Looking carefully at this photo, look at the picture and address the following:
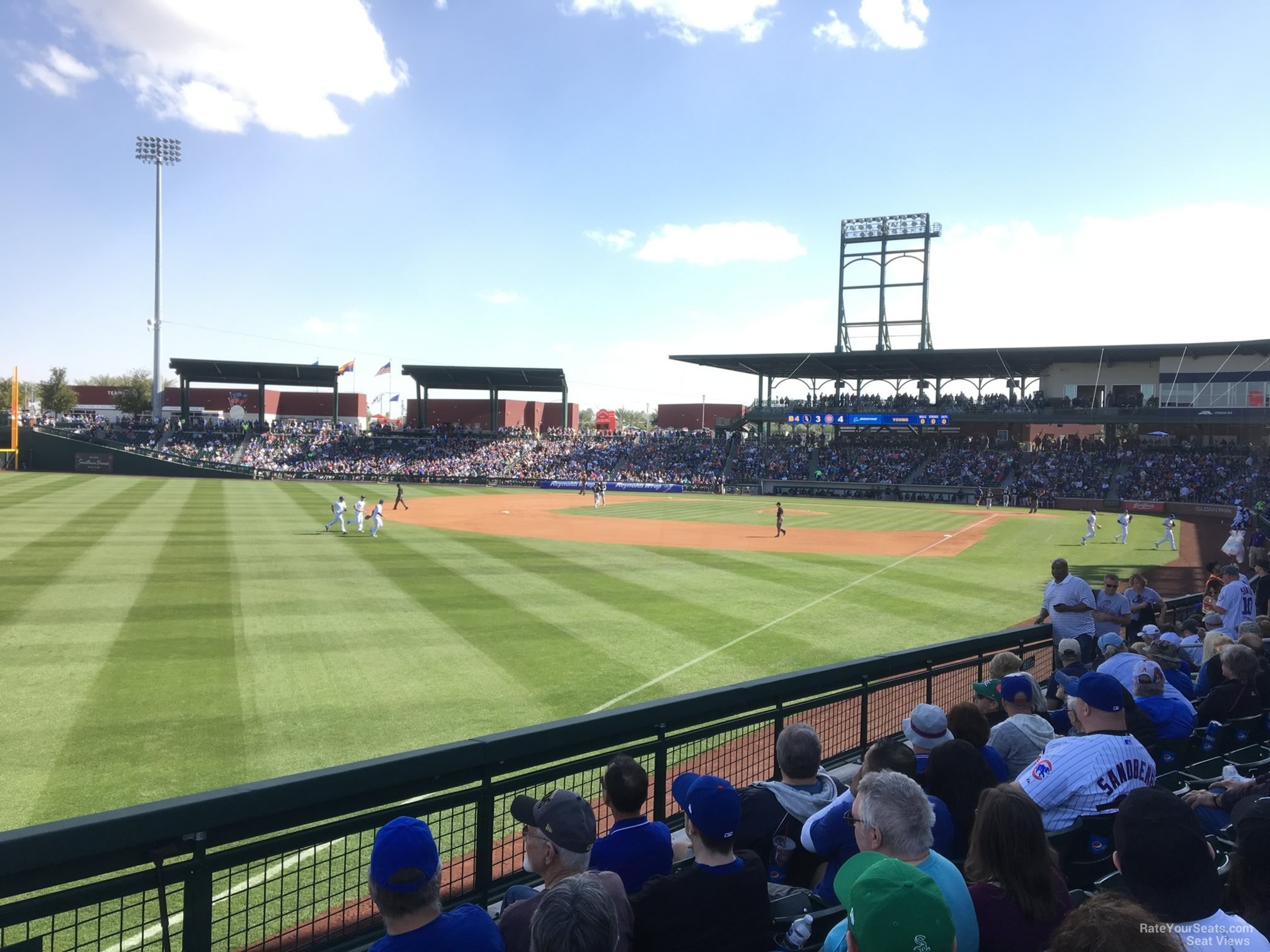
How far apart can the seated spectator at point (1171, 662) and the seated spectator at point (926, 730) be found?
9.53ft

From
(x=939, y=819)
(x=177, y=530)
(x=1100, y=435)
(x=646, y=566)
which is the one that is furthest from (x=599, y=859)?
(x=1100, y=435)

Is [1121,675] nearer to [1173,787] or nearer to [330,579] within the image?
[1173,787]

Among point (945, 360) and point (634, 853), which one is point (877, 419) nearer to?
point (945, 360)

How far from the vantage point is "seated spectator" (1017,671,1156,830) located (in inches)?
159

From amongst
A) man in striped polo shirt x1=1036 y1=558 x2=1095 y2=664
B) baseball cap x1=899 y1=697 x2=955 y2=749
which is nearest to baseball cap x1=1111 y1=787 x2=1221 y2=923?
baseball cap x1=899 y1=697 x2=955 y2=749

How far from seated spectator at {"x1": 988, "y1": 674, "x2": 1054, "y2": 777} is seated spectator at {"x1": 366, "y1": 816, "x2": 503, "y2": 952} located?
12.1ft

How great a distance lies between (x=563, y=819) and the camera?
10.6ft

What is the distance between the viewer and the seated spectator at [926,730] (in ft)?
15.6

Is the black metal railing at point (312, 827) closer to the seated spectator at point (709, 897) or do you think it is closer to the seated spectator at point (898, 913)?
the seated spectator at point (709, 897)

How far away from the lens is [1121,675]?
256 inches

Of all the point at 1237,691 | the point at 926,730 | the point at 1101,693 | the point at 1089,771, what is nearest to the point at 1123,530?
the point at 1237,691

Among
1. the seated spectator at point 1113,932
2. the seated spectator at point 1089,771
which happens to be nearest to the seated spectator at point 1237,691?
the seated spectator at point 1089,771

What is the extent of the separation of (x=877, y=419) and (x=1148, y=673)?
61.4 m

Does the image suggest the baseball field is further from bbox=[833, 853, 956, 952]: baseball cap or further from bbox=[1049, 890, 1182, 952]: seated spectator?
bbox=[1049, 890, 1182, 952]: seated spectator
